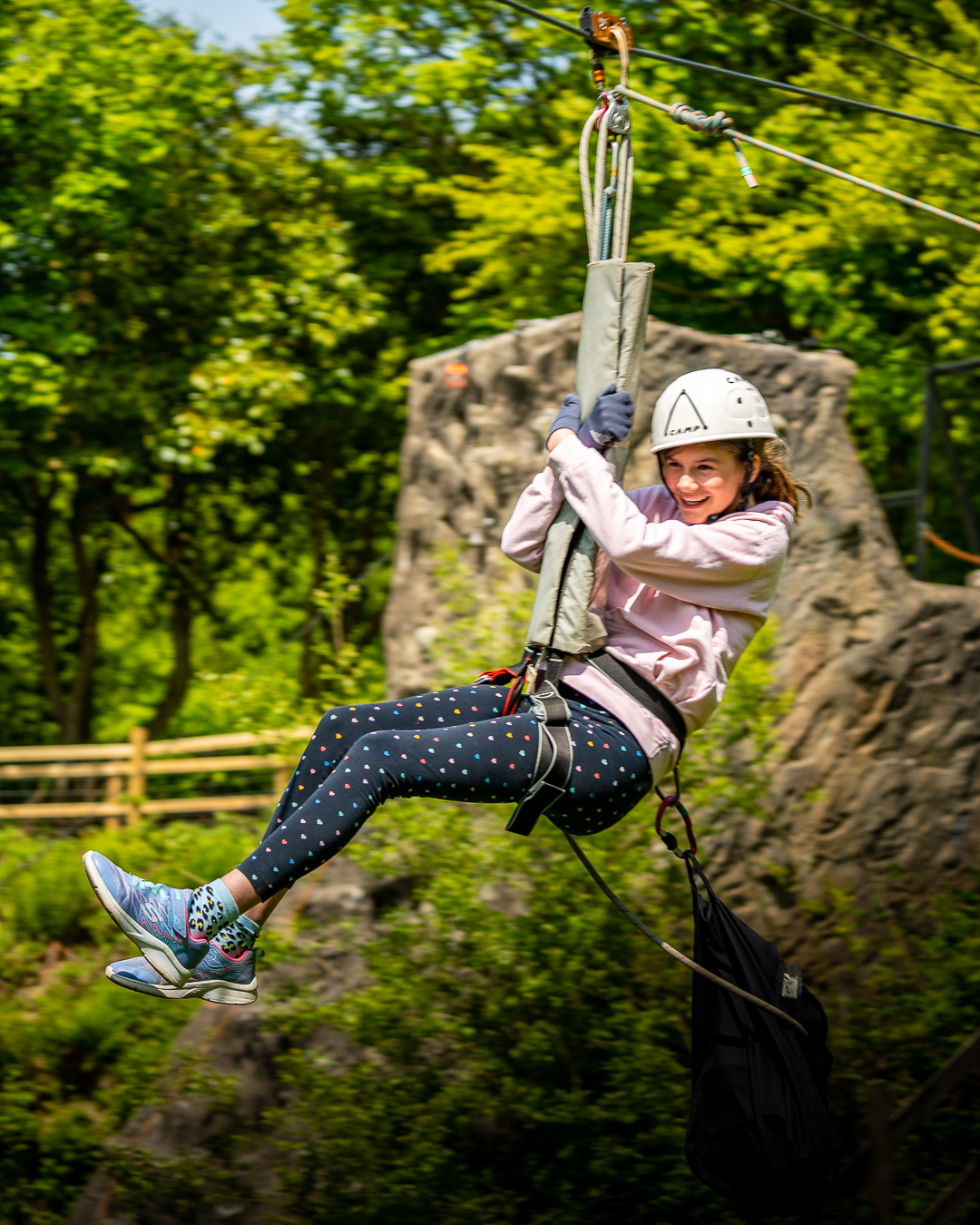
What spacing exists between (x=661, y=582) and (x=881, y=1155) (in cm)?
294

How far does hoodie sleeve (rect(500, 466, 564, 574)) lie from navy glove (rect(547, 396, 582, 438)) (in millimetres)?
100

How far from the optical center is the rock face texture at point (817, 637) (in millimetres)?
5773

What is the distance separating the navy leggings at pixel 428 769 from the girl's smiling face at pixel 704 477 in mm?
516

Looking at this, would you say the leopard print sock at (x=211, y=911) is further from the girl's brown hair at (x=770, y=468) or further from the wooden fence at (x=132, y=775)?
the wooden fence at (x=132, y=775)

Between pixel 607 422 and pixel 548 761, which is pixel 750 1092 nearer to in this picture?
pixel 548 761

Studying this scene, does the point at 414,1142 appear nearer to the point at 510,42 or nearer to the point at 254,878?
the point at 254,878

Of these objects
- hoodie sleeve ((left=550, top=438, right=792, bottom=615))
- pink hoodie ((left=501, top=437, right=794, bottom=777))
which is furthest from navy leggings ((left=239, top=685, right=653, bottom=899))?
hoodie sleeve ((left=550, top=438, right=792, bottom=615))

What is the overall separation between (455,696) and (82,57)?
354 inches

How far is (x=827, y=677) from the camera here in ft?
19.3

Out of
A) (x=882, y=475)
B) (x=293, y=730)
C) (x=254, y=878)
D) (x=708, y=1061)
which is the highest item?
(x=254, y=878)

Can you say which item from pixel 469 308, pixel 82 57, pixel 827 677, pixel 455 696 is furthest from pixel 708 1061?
pixel 82 57

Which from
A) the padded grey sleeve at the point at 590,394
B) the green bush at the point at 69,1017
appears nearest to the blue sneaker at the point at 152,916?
the padded grey sleeve at the point at 590,394

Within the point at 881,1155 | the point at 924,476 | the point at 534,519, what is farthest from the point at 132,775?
the point at 534,519

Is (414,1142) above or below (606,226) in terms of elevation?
below
